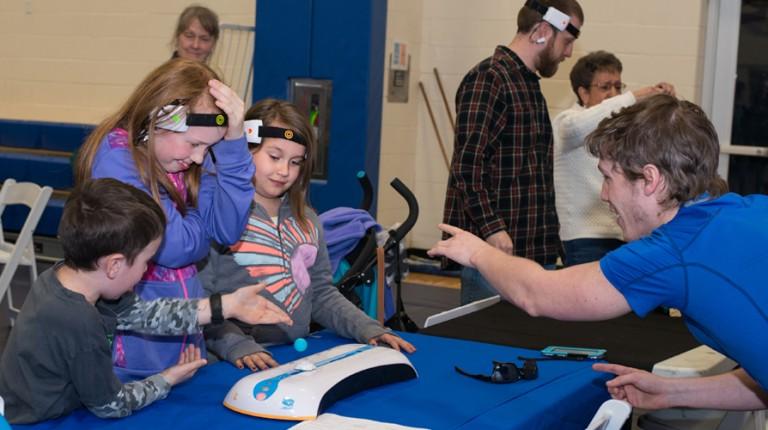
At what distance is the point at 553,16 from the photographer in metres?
3.58

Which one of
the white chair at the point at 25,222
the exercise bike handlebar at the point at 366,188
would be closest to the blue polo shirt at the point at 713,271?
the exercise bike handlebar at the point at 366,188

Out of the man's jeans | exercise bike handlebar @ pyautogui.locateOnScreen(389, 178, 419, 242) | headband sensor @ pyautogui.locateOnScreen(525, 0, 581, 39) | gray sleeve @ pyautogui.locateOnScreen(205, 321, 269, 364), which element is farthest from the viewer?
the man's jeans

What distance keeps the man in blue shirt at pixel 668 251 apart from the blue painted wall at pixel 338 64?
407cm

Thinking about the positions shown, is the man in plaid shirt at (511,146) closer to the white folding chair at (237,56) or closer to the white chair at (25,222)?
the white chair at (25,222)

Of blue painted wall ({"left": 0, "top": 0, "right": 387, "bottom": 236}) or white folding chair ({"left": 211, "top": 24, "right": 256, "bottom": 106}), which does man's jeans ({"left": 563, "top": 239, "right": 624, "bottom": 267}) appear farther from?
white folding chair ({"left": 211, "top": 24, "right": 256, "bottom": 106})

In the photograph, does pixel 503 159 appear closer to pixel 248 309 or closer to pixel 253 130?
pixel 253 130

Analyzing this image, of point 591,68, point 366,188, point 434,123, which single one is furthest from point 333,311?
point 434,123

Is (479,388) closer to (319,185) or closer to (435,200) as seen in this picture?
(319,185)

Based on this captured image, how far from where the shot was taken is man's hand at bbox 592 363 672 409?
2.17m

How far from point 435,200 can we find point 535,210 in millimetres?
3385

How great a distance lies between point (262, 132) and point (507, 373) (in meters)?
0.93

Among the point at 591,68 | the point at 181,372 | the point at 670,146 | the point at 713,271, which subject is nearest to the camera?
the point at 713,271

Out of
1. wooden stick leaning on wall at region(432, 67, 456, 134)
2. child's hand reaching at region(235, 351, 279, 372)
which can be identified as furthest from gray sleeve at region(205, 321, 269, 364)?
wooden stick leaning on wall at region(432, 67, 456, 134)

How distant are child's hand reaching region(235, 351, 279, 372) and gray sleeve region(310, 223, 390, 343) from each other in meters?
0.36
